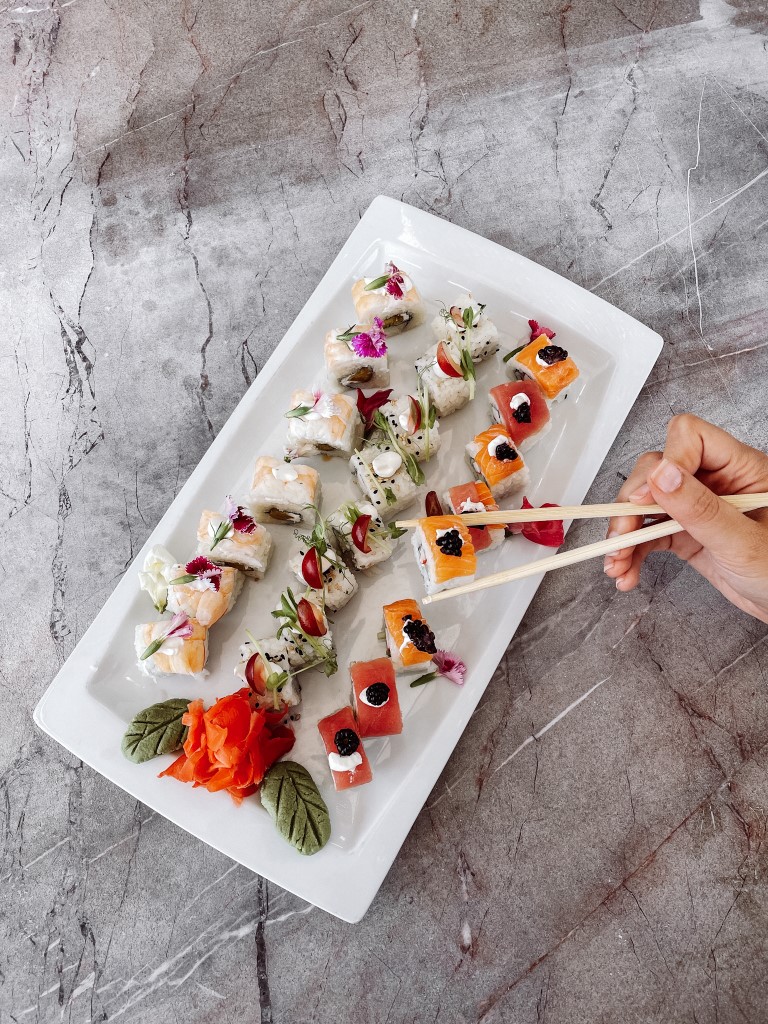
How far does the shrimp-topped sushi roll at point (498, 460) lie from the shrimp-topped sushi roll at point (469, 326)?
12.5 inches

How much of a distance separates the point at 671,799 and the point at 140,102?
3.52m

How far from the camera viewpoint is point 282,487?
8.26 ft

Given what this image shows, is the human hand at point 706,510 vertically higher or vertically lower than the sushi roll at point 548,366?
lower

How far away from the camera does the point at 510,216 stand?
3070 mm

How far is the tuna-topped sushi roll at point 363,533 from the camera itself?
8.20 feet

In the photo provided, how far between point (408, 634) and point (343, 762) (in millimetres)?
445

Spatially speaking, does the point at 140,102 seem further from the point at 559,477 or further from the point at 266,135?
the point at 559,477

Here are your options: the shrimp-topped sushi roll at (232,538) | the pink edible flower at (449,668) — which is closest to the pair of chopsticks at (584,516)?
the pink edible flower at (449,668)

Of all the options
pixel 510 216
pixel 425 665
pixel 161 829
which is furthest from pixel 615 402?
pixel 161 829

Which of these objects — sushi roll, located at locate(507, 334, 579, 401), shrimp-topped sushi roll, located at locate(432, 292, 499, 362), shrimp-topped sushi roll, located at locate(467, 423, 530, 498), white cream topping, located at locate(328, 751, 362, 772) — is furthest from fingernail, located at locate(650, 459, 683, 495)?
white cream topping, located at locate(328, 751, 362, 772)

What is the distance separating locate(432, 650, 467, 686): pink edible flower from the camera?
8.22ft

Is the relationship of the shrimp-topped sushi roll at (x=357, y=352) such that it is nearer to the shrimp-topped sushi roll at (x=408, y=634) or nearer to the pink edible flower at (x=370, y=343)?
the pink edible flower at (x=370, y=343)

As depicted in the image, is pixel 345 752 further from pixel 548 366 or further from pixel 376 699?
pixel 548 366

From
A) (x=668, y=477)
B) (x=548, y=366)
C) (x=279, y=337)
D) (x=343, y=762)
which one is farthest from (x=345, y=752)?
(x=279, y=337)
